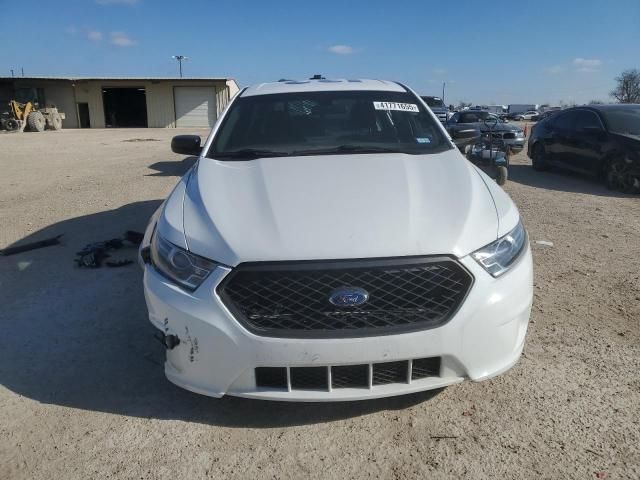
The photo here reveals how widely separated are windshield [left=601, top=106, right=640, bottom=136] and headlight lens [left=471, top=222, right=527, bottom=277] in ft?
25.4

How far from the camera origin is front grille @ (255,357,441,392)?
222cm

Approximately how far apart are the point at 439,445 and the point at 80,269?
12.2 ft

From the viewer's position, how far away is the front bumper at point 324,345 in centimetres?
216

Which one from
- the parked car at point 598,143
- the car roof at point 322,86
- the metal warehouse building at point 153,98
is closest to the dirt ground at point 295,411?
the car roof at point 322,86

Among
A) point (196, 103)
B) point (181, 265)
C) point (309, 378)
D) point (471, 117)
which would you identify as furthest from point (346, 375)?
point (196, 103)

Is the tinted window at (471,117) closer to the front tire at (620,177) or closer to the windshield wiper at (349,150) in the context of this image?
the front tire at (620,177)

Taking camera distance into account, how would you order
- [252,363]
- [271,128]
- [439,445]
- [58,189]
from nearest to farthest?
[252,363] → [439,445] → [271,128] → [58,189]

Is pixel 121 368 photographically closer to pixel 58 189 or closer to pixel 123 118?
pixel 58 189

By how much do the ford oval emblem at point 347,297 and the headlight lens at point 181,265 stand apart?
0.54m

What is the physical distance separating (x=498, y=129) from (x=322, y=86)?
10.8 m

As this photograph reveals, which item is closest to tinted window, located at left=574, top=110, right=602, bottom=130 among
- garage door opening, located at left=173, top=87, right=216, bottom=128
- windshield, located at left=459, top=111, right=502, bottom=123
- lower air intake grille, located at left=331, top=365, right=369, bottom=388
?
windshield, located at left=459, top=111, right=502, bottom=123

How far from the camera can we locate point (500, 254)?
2412mm

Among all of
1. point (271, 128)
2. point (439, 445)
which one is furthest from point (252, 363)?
point (271, 128)

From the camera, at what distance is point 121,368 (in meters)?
3.04
